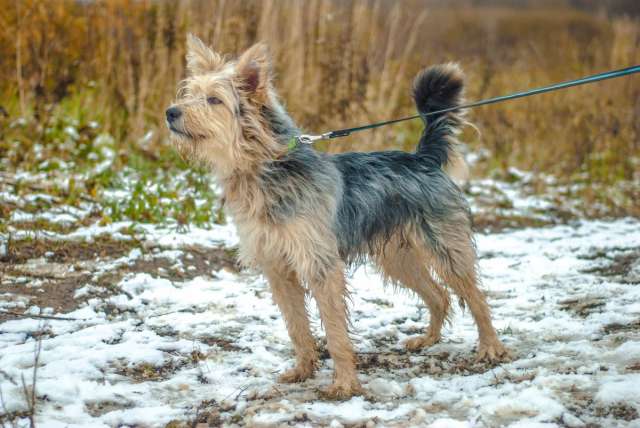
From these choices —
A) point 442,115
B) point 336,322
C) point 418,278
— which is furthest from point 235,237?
point 336,322

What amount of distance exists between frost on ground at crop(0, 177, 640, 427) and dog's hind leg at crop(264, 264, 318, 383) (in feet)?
0.37

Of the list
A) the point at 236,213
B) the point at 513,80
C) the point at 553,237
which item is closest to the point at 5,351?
the point at 236,213

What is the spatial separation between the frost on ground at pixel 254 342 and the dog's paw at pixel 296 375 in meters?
0.07

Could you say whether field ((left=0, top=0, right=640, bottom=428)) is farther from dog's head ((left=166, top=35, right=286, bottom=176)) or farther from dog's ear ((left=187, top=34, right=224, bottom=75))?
dog's ear ((left=187, top=34, right=224, bottom=75))

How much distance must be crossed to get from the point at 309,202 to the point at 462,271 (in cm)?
122

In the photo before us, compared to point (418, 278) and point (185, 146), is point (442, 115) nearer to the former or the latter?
point (418, 278)

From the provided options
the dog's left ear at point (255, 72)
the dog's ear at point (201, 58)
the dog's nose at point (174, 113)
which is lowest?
the dog's nose at point (174, 113)

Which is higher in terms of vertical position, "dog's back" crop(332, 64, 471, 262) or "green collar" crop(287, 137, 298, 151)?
"green collar" crop(287, 137, 298, 151)

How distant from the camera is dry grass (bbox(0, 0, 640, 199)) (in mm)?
8516

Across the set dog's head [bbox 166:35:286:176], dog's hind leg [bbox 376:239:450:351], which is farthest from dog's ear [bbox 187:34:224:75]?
dog's hind leg [bbox 376:239:450:351]

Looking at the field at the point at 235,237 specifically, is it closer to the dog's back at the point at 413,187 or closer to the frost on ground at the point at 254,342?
the frost on ground at the point at 254,342

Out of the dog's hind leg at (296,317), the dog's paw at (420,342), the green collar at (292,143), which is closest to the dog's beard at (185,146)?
the green collar at (292,143)

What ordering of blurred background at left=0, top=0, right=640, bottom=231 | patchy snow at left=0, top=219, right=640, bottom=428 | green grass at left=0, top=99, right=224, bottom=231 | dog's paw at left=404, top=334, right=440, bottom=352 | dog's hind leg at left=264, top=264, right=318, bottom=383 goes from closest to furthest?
patchy snow at left=0, top=219, right=640, bottom=428 < dog's hind leg at left=264, top=264, right=318, bottom=383 < dog's paw at left=404, top=334, right=440, bottom=352 < green grass at left=0, top=99, right=224, bottom=231 < blurred background at left=0, top=0, right=640, bottom=231

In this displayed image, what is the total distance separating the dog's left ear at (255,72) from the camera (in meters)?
3.83
